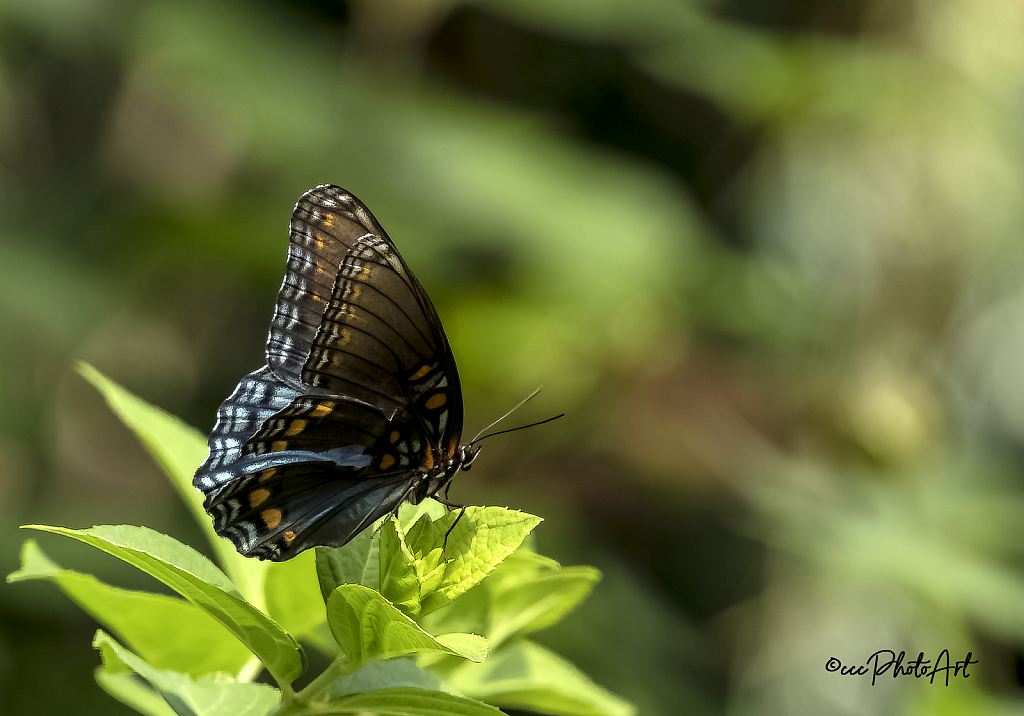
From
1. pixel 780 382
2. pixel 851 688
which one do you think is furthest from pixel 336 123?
pixel 851 688

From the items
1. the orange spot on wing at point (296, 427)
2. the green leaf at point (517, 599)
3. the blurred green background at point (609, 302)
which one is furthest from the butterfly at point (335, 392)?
the blurred green background at point (609, 302)

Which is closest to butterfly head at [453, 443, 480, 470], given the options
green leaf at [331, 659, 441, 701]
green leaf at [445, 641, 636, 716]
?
green leaf at [445, 641, 636, 716]

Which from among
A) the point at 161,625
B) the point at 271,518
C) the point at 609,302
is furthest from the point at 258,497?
the point at 609,302

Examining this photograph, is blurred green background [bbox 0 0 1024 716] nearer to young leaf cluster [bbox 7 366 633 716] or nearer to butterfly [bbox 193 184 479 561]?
butterfly [bbox 193 184 479 561]

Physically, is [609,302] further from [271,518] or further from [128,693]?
[128,693]

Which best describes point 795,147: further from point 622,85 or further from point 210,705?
point 210,705

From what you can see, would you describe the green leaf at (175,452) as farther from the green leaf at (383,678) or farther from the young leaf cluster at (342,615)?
the green leaf at (383,678)
